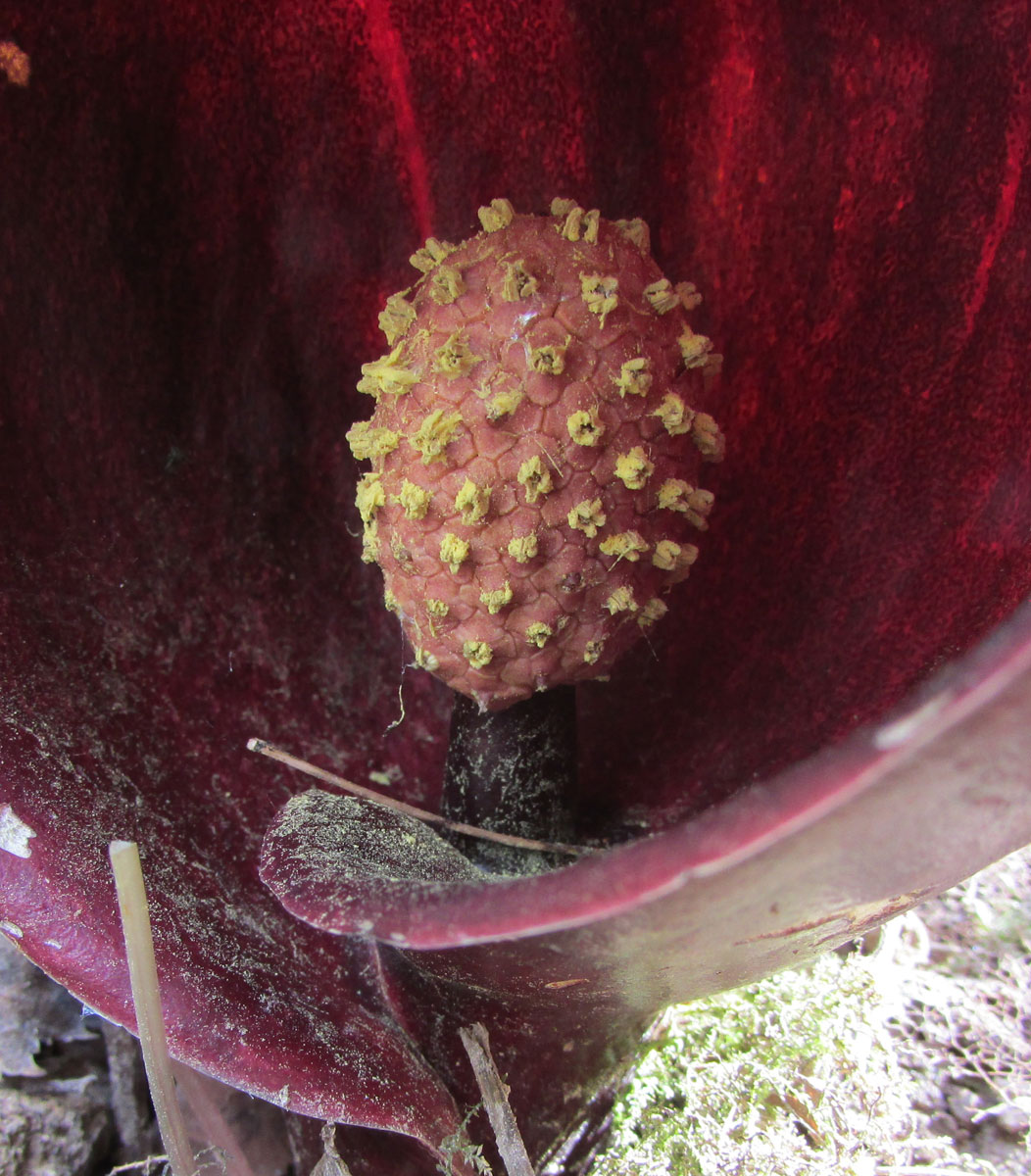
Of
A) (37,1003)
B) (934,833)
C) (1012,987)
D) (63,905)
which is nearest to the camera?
(934,833)

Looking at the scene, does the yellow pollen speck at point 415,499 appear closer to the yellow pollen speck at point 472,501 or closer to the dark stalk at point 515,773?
the yellow pollen speck at point 472,501

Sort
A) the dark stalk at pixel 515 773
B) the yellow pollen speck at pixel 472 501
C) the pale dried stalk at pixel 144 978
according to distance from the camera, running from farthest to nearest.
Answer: the dark stalk at pixel 515 773
the yellow pollen speck at pixel 472 501
the pale dried stalk at pixel 144 978

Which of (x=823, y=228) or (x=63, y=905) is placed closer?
(x=63, y=905)

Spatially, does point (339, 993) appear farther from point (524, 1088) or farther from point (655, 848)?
point (655, 848)

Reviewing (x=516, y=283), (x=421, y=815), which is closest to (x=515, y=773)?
(x=421, y=815)

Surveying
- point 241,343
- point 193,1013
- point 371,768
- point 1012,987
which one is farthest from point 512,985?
point 1012,987

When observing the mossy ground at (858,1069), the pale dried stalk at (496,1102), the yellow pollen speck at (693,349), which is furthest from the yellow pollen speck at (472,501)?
the mossy ground at (858,1069)
